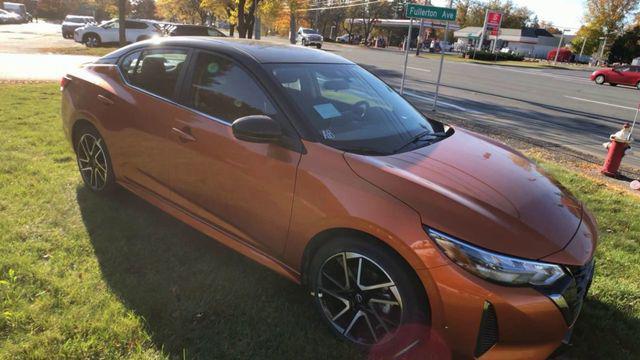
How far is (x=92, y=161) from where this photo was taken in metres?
4.36

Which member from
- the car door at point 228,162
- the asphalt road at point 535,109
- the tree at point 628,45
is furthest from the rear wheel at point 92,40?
the tree at point 628,45

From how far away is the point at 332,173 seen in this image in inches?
103

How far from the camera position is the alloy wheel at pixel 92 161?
4.22 meters

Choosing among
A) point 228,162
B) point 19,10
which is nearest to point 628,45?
point 228,162

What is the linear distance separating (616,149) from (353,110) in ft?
17.4

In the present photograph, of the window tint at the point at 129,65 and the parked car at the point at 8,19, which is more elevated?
the window tint at the point at 129,65

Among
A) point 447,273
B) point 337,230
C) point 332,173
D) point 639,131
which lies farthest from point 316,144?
point 639,131

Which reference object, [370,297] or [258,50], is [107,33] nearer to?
[258,50]

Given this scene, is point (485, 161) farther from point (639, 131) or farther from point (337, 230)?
point (639, 131)

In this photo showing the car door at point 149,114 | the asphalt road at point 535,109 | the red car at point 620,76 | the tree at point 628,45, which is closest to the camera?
the car door at point 149,114

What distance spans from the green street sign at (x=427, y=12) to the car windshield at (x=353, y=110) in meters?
5.96

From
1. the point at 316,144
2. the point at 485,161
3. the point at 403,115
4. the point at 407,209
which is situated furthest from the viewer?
the point at 403,115

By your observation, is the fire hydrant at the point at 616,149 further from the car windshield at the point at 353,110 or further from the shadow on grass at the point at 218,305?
the car windshield at the point at 353,110

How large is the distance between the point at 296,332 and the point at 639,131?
11181mm
